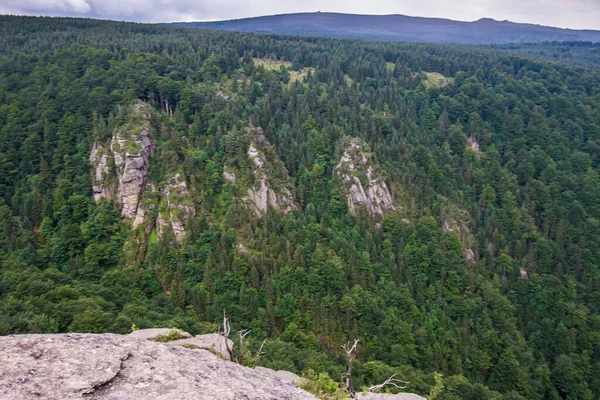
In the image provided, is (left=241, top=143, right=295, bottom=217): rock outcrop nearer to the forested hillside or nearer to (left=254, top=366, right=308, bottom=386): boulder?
the forested hillside

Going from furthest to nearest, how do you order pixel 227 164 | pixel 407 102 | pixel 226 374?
1. pixel 407 102
2. pixel 227 164
3. pixel 226 374

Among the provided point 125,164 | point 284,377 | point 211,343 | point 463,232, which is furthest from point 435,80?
point 211,343

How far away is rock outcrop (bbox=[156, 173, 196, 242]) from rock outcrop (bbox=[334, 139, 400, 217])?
39722 mm

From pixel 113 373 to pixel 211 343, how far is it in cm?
1434

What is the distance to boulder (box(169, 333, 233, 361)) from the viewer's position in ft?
84.7

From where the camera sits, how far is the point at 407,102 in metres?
136

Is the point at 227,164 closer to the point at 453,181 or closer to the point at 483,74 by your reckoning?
the point at 453,181

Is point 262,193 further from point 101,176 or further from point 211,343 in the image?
point 211,343

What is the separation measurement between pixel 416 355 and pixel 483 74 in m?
150

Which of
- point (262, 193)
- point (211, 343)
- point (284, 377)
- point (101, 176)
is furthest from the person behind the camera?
point (101, 176)

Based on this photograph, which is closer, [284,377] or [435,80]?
[284,377]

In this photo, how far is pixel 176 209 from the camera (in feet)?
250

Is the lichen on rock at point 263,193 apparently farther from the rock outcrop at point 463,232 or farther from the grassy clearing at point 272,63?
the grassy clearing at point 272,63

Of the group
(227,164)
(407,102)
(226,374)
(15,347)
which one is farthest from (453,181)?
(15,347)
